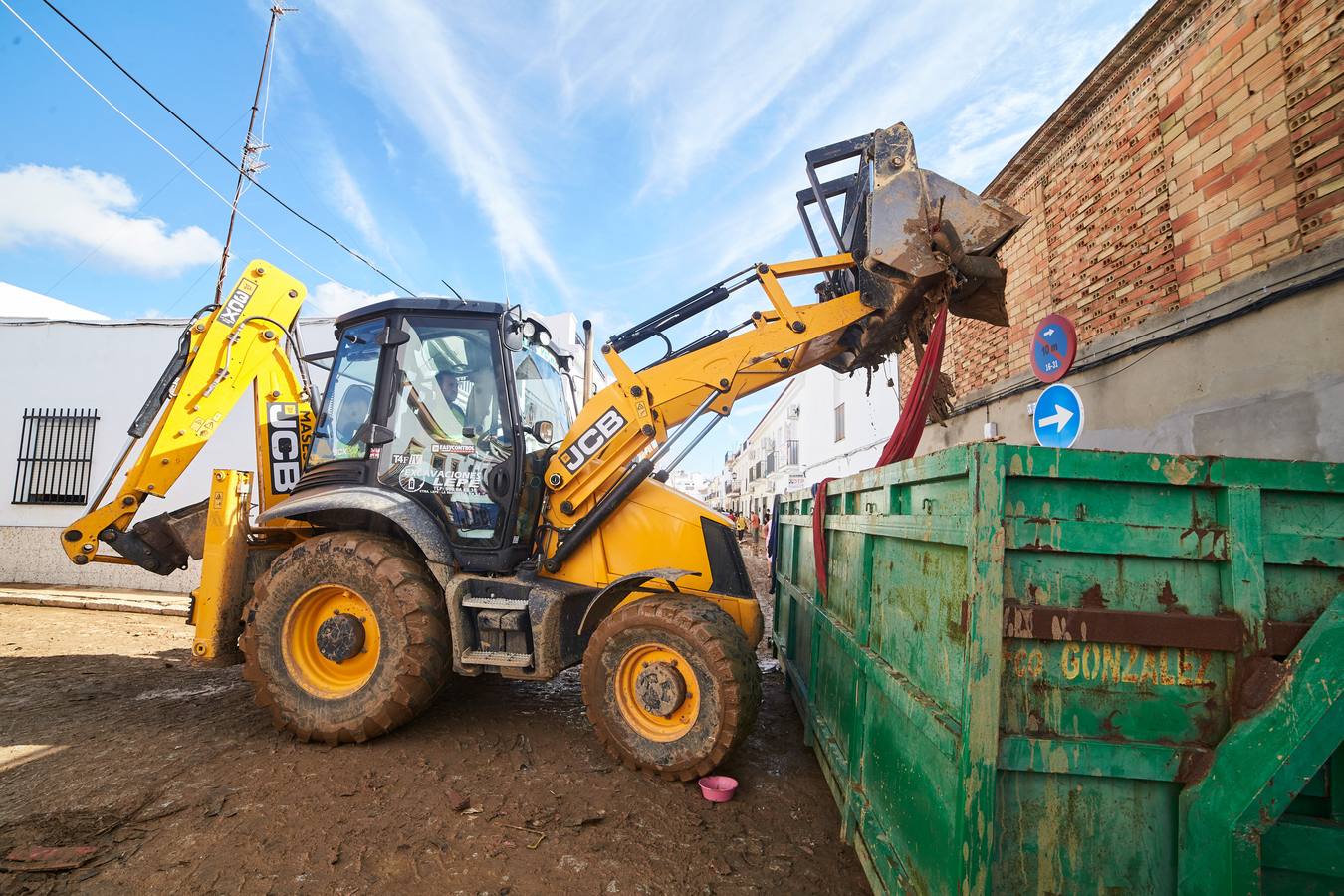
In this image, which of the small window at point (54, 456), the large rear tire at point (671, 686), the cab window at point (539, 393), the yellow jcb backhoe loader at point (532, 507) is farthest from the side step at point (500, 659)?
the small window at point (54, 456)

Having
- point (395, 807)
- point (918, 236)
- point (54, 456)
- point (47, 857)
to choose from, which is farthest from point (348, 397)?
point (54, 456)

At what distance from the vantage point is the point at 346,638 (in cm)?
432

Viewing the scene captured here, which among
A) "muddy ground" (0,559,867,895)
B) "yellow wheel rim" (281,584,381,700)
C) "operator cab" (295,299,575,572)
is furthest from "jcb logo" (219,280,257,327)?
"muddy ground" (0,559,867,895)

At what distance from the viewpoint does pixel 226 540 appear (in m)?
4.84

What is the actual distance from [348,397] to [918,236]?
166 inches

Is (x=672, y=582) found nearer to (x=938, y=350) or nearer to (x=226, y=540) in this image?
(x=938, y=350)

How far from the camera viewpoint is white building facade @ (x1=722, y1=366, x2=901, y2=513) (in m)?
16.4

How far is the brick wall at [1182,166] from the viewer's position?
4027 millimetres

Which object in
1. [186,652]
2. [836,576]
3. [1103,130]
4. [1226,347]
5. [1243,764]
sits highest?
[1103,130]

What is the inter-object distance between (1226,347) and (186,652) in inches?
402

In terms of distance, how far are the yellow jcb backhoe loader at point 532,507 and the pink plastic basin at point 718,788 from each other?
15 cm

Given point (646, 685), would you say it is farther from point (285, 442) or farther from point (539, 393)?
point (285, 442)

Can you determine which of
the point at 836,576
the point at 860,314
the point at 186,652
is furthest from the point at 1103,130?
the point at 186,652

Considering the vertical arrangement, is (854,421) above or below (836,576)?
above
